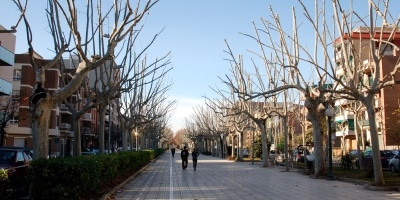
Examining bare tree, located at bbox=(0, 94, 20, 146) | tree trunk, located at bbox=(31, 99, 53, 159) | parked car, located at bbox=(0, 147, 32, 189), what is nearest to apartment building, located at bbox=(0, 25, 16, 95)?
bare tree, located at bbox=(0, 94, 20, 146)

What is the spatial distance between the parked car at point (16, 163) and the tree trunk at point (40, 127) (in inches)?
85.6

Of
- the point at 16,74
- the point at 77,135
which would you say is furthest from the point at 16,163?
the point at 16,74

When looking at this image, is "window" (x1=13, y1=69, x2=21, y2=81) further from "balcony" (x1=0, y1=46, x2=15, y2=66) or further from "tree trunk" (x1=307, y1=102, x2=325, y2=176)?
"tree trunk" (x1=307, y1=102, x2=325, y2=176)

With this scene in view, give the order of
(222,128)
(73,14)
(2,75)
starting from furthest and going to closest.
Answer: (222,128) → (2,75) → (73,14)

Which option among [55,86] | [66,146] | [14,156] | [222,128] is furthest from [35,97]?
[66,146]

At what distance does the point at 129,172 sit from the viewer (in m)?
23.0

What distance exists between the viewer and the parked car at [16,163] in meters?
13.8

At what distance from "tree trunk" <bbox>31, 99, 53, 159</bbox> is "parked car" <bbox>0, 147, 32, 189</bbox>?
7.13ft

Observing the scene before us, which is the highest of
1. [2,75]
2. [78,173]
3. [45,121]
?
[2,75]

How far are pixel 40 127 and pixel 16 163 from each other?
3.72 metres

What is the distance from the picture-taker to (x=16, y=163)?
14.6 m

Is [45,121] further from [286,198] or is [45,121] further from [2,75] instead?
[2,75]

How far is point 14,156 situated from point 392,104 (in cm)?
5029

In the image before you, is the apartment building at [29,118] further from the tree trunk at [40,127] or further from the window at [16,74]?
the tree trunk at [40,127]
